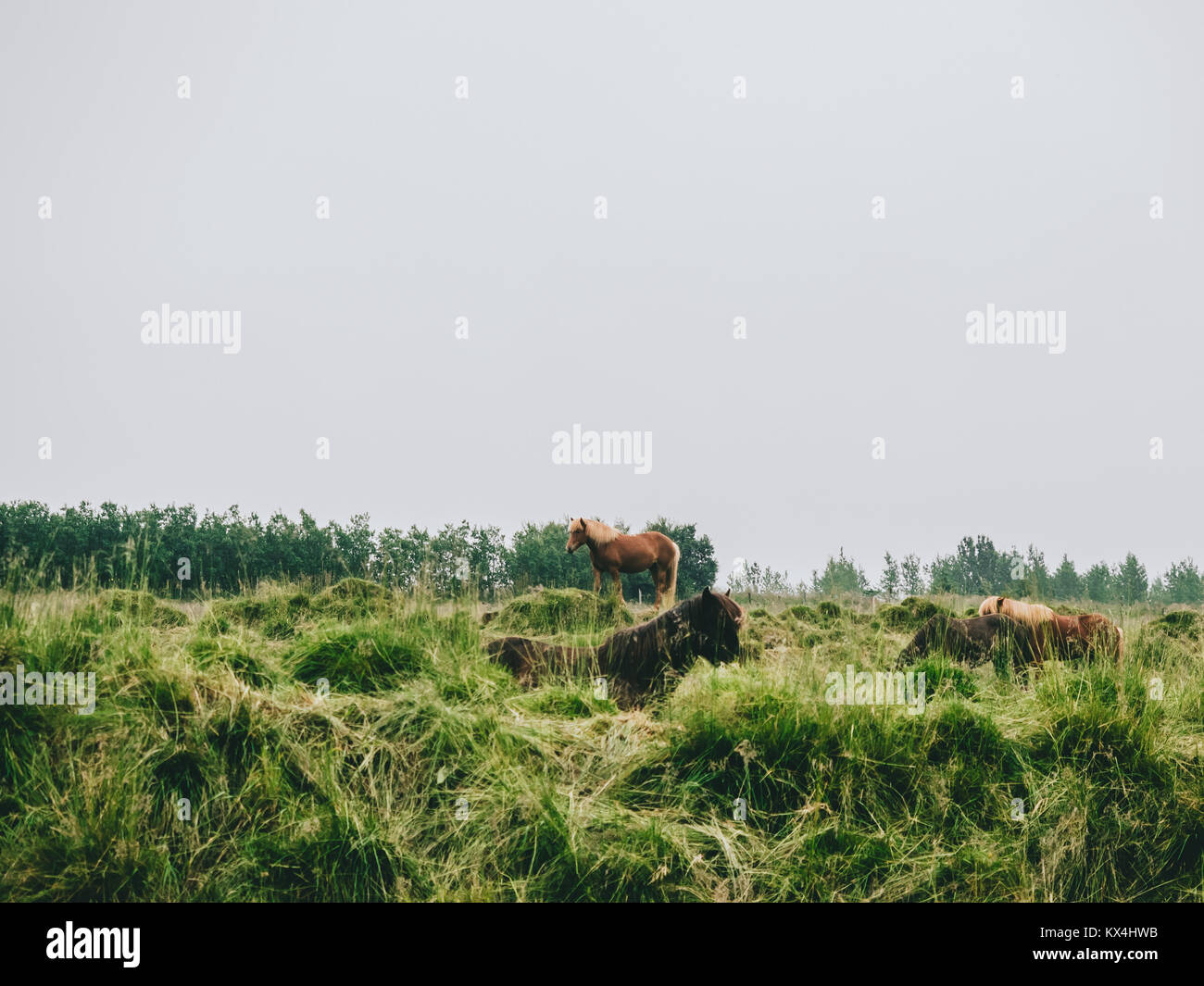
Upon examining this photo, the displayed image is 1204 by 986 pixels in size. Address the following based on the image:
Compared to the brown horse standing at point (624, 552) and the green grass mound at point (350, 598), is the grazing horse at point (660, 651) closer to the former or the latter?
the green grass mound at point (350, 598)

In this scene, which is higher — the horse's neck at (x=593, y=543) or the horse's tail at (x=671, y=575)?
the horse's neck at (x=593, y=543)

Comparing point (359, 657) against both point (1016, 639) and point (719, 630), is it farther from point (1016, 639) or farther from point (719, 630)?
point (1016, 639)

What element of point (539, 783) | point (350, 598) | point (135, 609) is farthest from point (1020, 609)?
point (135, 609)

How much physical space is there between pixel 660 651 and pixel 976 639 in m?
3.56

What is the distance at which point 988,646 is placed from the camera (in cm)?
797

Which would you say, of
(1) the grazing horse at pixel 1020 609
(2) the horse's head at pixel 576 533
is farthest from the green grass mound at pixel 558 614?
(1) the grazing horse at pixel 1020 609

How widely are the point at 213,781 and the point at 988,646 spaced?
6.68m

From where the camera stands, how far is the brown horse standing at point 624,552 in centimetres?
1539

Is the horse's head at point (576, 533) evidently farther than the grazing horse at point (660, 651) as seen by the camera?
A: Yes

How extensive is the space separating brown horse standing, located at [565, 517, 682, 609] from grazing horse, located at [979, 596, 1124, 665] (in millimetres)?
6951

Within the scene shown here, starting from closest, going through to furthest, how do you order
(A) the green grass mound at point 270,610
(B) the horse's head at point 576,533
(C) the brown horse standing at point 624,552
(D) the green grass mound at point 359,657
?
(D) the green grass mound at point 359,657
(A) the green grass mound at point 270,610
(B) the horse's head at point 576,533
(C) the brown horse standing at point 624,552

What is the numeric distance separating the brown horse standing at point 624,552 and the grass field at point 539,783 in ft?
30.1

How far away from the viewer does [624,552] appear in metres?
16.2
